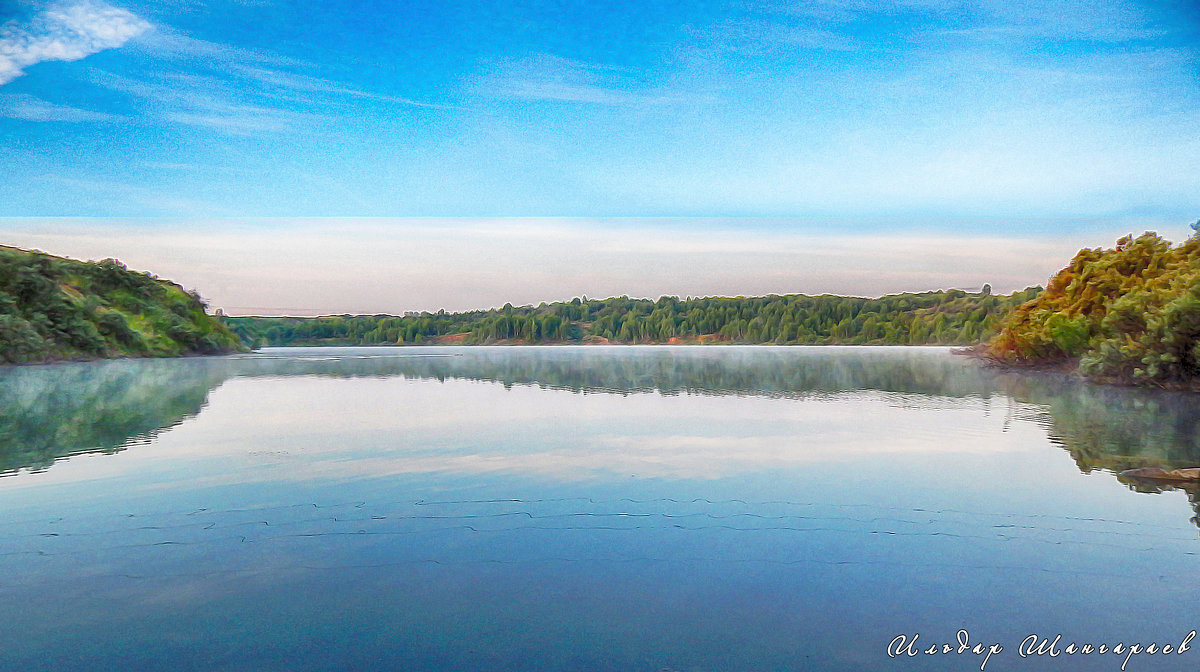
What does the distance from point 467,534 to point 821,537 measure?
16.9 feet

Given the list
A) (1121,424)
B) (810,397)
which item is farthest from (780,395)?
(1121,424)

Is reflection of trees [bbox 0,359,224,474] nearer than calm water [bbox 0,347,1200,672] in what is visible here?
No

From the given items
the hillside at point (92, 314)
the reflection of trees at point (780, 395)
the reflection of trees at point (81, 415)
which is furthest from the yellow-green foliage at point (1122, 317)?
the hillside at point (92, 314)

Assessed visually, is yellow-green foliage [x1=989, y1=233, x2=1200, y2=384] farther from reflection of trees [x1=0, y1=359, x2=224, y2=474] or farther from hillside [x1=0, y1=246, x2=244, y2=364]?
hillside [x1=0, y1=246, x2=244, y2=364]

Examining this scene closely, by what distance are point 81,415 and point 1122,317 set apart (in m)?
49.2

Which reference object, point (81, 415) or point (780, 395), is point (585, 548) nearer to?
point (81, 415)

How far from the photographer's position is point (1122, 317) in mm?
40656

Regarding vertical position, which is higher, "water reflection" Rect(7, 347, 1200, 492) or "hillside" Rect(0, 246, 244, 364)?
"hillside" Rect(0, 246, 244, 364)

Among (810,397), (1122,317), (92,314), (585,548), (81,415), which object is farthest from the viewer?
(92,314)

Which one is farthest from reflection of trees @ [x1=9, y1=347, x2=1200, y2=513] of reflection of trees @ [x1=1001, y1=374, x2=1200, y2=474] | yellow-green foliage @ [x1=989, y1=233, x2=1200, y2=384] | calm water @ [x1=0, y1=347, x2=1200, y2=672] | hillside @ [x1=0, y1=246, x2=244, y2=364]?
hillside @ [x1=0, y1=246, x2=244, y2=364]

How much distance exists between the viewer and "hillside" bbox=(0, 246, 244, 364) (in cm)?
7550

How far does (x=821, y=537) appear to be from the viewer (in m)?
10.8

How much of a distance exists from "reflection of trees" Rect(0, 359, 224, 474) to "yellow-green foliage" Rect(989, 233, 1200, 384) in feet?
138

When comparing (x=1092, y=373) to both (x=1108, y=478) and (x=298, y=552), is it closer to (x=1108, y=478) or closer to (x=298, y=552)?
(x=1108, y=478)
